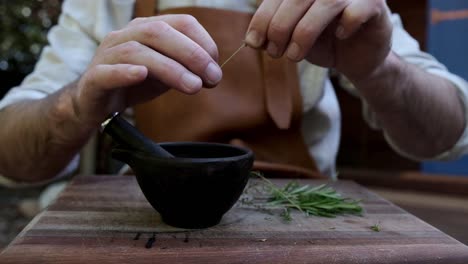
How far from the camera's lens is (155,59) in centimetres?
60

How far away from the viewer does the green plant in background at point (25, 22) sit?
8.27 feet

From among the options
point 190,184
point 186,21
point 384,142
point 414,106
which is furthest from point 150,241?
point 384,142

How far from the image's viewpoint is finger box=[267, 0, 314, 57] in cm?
64

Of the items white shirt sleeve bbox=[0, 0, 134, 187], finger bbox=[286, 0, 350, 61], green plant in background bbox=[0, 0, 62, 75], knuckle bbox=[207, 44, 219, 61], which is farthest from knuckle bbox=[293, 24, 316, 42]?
green plant in background bbox=[0, 0, 62, 75]

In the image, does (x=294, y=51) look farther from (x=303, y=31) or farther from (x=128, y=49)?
(x=128, y=49)

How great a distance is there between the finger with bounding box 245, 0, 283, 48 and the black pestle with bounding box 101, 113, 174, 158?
0.20m

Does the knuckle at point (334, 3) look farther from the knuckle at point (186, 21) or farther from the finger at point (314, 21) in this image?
the knuckle at point (186, 21)

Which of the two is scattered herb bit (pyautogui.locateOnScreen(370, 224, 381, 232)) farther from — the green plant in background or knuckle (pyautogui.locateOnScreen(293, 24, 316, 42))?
the green plant in background

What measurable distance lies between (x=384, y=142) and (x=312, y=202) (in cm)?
181

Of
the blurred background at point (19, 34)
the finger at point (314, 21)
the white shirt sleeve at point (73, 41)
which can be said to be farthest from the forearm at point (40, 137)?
the blurred background at point (19, 34)

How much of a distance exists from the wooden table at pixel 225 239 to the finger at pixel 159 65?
0.59 ft

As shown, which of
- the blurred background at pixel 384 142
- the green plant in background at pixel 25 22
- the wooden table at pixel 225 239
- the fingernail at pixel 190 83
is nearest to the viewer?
the wooden table at pixel 225 239

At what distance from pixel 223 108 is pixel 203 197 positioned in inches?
20.2

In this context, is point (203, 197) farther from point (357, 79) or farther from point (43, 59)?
point (43, 59)
